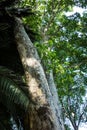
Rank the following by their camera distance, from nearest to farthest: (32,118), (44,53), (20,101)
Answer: (32,118), (20,101), (44,53)

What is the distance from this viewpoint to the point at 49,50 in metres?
11.6

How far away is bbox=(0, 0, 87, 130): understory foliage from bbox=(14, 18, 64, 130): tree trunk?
0.70 feet

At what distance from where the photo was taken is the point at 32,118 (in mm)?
5113

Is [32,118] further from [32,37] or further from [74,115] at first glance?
[74,115]

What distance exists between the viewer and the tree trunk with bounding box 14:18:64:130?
505 centimetres

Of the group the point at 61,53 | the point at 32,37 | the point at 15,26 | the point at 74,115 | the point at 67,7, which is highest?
the point at 15,26

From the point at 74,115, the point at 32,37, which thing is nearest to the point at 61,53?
the point at 32,37

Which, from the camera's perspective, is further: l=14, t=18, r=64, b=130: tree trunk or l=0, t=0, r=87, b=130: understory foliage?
l=0, t=0, r=87, b=130: understory foliage

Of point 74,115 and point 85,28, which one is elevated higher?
point 85,28

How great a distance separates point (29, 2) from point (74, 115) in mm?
12785

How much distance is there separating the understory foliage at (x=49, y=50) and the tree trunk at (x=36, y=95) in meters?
0.21

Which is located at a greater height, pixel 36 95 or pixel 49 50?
pixel 36 95

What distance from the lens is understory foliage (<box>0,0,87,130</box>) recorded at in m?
6.20

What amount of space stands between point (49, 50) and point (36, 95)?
20.3ft
